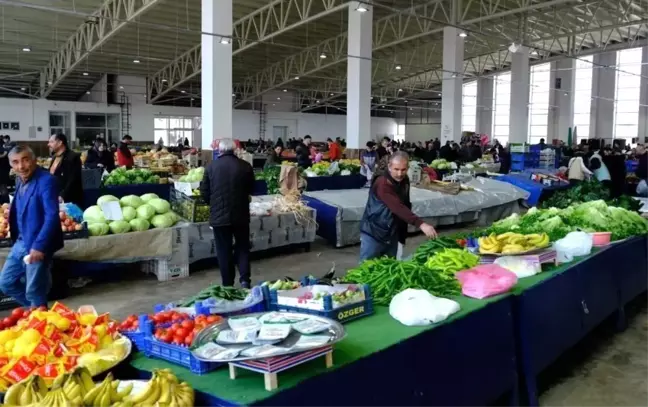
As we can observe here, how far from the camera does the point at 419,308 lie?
2703mm

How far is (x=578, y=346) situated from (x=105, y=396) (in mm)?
3929

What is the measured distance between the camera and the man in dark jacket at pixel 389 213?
4.12 meters

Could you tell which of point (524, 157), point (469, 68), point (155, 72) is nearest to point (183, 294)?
point (524, 157)

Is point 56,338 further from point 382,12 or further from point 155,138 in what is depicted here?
point 155,138

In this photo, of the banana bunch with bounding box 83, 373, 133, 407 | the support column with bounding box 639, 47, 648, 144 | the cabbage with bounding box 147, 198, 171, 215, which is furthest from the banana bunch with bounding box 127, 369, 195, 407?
the support column with bounding box 639, 47, 648, 144

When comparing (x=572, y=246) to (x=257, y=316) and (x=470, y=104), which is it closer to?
(x=257, y=316)

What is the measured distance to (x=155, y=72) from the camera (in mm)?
26625

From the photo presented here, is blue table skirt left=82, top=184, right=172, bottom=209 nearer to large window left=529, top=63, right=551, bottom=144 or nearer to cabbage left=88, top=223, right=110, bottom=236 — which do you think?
cabbage left=88, top=223, right=110, bottom=236

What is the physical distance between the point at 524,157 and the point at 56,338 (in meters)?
13.7

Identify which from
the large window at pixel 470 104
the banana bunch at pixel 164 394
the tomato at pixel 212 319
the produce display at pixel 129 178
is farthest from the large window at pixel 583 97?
the banana bunch at pixel 164 394

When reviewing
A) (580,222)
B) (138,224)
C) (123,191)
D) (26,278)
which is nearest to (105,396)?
(26,278)

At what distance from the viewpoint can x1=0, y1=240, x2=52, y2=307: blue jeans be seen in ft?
12.8

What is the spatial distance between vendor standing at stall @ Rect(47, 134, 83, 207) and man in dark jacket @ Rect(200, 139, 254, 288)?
1455 mm

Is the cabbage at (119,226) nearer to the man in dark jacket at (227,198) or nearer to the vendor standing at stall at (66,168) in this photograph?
the vendor standing at stall at (66,168)
